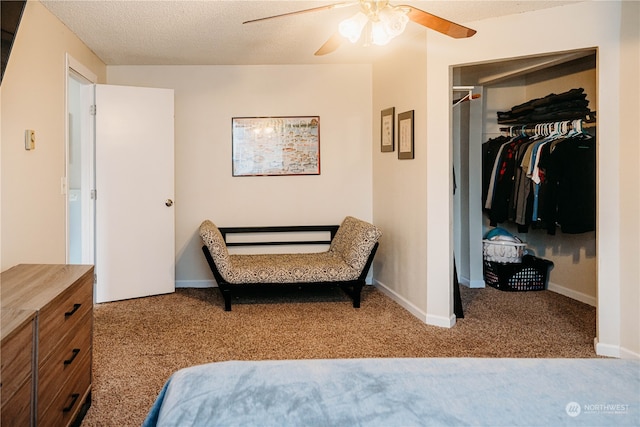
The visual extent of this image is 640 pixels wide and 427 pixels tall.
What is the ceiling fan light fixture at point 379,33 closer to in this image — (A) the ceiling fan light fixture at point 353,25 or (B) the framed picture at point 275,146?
(A) the ceiling fan light fixture at point 353,25

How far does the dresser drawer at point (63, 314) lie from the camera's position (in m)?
1.62

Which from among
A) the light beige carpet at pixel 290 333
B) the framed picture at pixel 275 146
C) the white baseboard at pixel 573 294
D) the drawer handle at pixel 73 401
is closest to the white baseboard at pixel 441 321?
the light beige carpet at pixel 290 333

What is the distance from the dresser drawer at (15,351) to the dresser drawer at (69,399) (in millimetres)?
189

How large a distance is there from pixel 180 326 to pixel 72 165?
2.18 m

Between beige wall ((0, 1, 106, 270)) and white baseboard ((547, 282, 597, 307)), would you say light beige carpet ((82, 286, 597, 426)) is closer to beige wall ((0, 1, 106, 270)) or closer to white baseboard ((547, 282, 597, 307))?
white baseboard ((547, 282, 597, 307))

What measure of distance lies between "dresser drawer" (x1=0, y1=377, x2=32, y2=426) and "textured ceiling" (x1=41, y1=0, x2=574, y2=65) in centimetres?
244

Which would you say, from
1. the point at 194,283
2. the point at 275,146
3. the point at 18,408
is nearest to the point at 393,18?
the point at 18,408

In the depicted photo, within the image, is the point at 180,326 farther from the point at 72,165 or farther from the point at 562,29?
the point at 562,29

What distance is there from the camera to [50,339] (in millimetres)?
1674

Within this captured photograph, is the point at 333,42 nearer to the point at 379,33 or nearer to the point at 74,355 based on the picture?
the point at 379,33

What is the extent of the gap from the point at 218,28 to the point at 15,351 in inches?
109

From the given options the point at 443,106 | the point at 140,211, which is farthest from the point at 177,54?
the point at 443,106

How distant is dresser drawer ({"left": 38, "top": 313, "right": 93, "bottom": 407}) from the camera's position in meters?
1.62

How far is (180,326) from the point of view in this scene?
3447 mm
